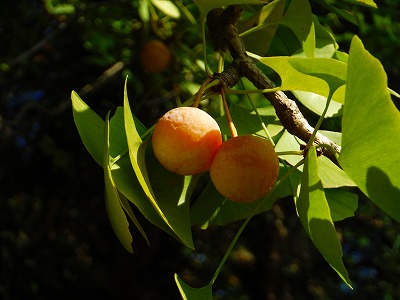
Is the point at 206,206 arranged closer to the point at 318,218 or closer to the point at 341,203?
the point at 341,203

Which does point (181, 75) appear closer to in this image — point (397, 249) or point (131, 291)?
point (397, 249)

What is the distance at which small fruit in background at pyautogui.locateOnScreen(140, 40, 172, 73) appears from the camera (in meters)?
2.26

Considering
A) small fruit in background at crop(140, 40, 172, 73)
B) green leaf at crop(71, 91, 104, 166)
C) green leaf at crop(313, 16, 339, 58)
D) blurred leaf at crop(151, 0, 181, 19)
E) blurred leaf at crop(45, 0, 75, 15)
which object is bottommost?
small fruit in background at crop(140, 40, 172, 73)

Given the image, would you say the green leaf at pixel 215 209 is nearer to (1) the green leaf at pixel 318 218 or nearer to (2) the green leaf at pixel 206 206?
(2) the green leaf at pixel 206 206

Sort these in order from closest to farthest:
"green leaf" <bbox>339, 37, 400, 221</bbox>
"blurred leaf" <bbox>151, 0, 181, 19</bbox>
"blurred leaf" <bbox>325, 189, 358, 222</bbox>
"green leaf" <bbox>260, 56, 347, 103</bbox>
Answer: "green leaf" <bbox>339, 37, 400, 221</bbox>
"green leaf" <bbox>260, 56, 347, 103</bbox>
"blurred leaf" <bbox>325, 189, 358, 222</bbox>
"blurred leaf" <bbox>151, 0, 181, 19</bbox>

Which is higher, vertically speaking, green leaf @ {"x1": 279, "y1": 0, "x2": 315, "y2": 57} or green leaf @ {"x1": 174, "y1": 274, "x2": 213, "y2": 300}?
green leaf @ {"x1": 279, "y1": 0, "x2": 315, "y2": 57}

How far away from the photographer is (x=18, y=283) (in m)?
3.24

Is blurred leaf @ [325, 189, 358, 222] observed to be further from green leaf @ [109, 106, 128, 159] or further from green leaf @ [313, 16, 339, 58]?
green leaf @ [109, 106, 128, 159]

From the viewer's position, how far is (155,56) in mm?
2277

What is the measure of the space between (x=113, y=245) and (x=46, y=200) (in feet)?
1.47

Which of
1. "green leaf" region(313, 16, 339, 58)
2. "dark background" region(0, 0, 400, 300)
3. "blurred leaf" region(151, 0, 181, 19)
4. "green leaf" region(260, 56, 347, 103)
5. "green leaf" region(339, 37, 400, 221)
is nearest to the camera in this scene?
"green leaf" region(339, 37, 400, 221)

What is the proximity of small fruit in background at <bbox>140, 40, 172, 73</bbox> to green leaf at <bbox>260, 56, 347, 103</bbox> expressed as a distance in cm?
142

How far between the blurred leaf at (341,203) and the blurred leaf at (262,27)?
13.3 inches

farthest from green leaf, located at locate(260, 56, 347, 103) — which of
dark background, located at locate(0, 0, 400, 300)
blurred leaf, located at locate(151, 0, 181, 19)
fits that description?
dark background, located at locate(0, 0, 400, 300)
